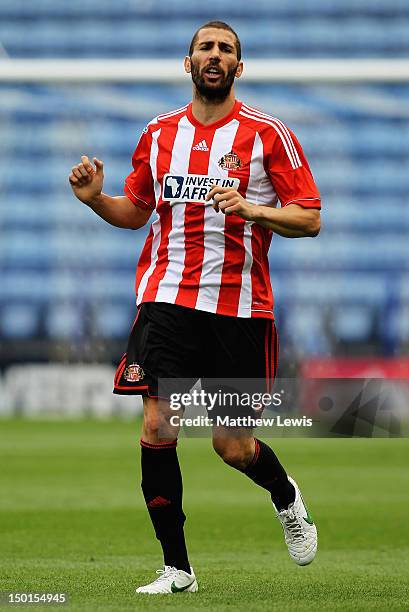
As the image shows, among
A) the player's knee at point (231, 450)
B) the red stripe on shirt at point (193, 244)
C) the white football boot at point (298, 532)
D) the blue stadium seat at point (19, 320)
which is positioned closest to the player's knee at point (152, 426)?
the player's knee at point (231, 450)

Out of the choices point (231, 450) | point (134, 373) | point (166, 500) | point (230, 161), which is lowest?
point (166, 500)

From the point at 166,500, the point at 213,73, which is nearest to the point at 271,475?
the point at 166,500

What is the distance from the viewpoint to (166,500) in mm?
4227

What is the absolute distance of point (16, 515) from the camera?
280 inches

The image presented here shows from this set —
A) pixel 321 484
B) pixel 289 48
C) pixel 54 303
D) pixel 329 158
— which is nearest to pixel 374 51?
pixel 289 48

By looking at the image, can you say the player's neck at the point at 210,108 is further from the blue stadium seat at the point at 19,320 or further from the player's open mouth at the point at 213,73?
the blue stadium seat at the point at 19,320

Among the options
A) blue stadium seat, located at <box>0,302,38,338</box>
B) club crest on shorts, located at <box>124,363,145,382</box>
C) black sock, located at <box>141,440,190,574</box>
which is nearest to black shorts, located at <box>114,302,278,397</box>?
club crest on shorts, located at <box>124,363,145,382</box>

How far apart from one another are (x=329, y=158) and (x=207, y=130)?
25431mm

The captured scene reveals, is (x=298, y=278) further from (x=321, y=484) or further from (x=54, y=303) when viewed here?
(x=321, y=484)

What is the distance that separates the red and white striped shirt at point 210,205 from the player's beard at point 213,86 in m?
0.10

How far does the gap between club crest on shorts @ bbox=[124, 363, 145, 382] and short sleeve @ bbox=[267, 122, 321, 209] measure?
0.79 m

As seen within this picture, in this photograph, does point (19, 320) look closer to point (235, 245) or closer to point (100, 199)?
point (100, 199)

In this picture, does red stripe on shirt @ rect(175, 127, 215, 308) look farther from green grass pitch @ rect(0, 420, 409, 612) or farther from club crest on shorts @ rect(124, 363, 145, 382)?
green grass pitch @ rect(0, 420, 409, 612)

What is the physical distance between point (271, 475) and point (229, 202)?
4.01 ft
